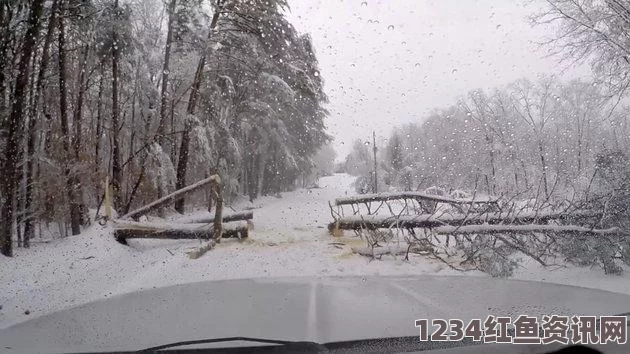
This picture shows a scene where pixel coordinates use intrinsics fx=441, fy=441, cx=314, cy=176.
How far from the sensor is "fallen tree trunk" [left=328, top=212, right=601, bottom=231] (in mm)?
5868

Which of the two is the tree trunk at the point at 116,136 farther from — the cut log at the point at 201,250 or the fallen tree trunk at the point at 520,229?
the fallen tree trunk at the point at 520,229

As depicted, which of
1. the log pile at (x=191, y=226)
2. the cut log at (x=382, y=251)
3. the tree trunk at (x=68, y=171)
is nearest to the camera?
the cut log at (x=382, y=251)

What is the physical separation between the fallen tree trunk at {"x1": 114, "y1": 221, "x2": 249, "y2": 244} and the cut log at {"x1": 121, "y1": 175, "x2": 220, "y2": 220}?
0.38 meters

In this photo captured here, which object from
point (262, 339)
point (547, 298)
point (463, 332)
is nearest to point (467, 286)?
point (547, 298)

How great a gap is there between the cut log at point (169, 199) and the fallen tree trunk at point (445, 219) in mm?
2553

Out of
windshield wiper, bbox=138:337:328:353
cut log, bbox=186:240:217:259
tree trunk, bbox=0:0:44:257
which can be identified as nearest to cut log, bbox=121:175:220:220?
cut log, bbox=186:240:217:259

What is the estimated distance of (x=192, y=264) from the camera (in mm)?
6219

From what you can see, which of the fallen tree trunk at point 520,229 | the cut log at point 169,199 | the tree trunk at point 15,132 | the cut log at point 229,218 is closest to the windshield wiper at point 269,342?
the fallen tree trunk at point 520,229

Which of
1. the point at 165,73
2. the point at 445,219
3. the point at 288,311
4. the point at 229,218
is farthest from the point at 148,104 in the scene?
the point at 288,311

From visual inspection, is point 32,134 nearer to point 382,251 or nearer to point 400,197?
point 400,197

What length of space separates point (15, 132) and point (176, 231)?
4114mm

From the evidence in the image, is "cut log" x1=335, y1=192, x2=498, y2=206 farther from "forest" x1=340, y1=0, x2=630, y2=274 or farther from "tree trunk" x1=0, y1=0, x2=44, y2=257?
"tree trunk" x1=0, y1=0, x2=44, y2=257

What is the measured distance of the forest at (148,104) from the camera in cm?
827

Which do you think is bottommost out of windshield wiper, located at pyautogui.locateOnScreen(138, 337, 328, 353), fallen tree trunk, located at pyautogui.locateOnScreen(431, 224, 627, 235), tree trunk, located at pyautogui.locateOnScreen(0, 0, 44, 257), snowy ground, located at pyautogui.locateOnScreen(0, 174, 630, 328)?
snowy ground, located at pyautogui.locateOnScreen(0, 174, 630, 328)
